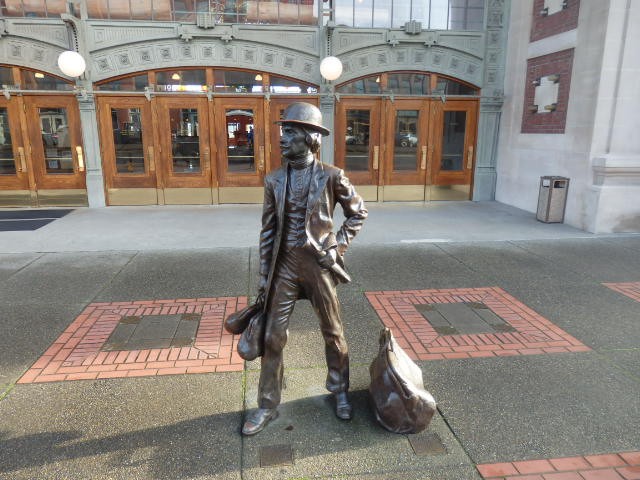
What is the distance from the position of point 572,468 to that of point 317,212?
2.22 meters

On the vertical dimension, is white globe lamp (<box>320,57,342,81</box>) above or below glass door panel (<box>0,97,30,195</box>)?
above

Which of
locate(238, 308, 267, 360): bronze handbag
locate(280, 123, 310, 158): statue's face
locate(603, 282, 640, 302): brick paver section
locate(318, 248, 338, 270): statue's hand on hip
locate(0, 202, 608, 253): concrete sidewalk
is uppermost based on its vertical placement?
locate(280, 123, 310, 158): statue's face

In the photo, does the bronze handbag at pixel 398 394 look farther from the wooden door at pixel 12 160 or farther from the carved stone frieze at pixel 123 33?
the wooden door at pixel 12 160

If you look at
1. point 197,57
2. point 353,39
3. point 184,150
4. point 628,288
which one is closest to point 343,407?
point 628,288

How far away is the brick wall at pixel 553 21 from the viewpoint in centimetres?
941

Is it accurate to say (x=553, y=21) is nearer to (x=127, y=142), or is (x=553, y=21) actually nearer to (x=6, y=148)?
(x=127, y=142)

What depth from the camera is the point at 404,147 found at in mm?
11945

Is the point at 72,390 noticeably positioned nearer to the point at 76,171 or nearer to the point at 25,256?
the point at 25,256

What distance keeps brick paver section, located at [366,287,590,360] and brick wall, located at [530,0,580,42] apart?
21.8 feet

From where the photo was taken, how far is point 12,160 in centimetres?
1115

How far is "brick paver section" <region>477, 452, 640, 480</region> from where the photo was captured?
113 inches

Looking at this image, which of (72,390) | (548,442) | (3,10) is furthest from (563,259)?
(3,10)

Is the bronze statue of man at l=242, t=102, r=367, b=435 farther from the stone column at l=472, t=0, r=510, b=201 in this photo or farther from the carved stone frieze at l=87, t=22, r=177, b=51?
the stone column at l=472, t=0, r=510, b=201

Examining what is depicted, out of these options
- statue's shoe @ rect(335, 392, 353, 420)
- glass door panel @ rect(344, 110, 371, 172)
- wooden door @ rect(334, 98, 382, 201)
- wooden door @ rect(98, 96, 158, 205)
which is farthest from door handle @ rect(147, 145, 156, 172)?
statue's shoe @ rect(335, 392, 353, 420)
